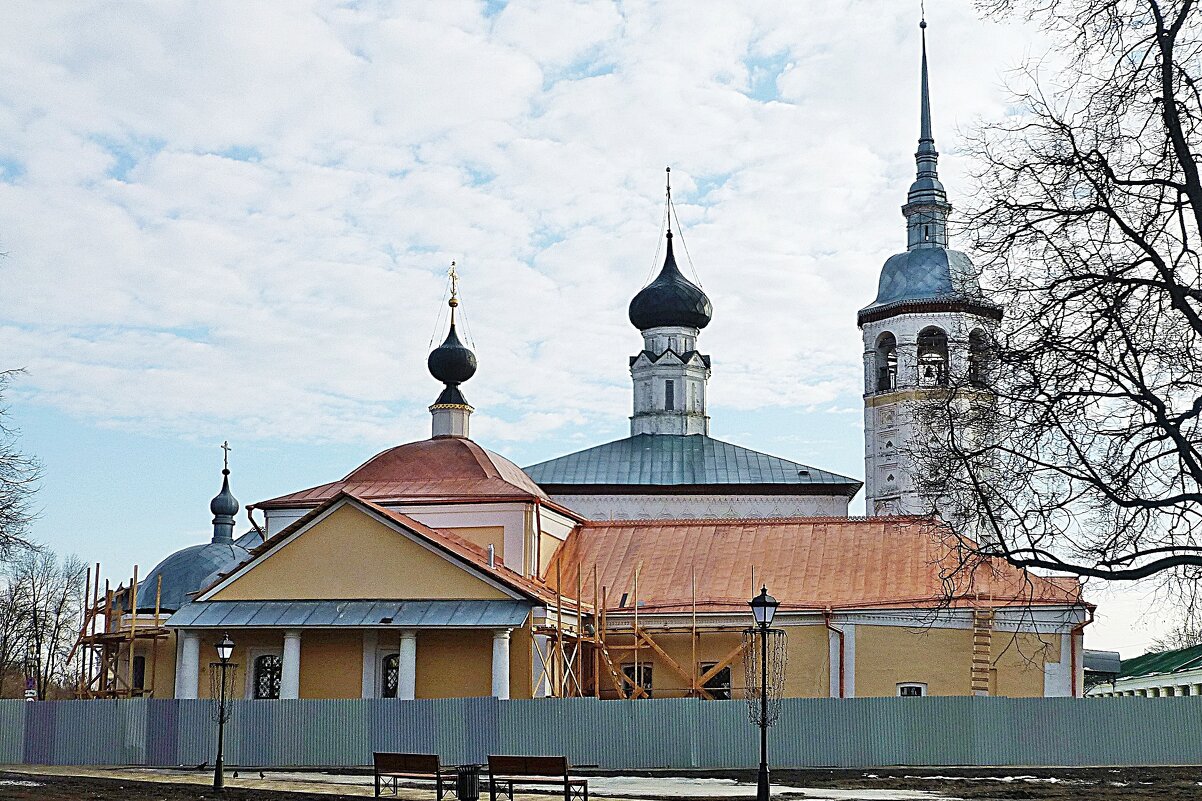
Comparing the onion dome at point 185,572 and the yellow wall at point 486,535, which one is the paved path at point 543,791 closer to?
the yellow wall at point 486,535

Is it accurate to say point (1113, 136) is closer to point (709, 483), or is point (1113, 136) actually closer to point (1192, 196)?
point (1192, 196)

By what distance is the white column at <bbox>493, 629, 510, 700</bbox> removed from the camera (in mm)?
31969

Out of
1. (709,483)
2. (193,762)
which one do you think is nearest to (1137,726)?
(193,762)

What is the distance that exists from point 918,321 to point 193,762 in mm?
31283

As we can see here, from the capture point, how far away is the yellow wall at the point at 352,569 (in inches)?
1313

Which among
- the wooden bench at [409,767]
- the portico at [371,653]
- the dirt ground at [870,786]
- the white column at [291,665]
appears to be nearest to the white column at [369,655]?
the portico at [371,653]

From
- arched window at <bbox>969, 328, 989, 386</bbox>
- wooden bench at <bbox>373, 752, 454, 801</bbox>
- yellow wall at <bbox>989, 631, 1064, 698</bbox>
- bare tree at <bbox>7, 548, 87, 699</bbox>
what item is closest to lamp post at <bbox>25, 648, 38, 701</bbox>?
bare tree at <bbox>7, 548, 87, 699</bbox>

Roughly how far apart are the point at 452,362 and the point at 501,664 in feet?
40.1

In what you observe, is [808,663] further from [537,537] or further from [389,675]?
[389,675]

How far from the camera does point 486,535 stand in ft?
123

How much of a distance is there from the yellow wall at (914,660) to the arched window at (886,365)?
21.2 meters

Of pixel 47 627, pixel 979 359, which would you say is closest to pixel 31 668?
pixel 47 627

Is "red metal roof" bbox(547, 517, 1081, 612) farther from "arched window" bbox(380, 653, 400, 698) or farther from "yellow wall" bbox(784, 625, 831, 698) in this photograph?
"arched window" bbox(380, 653, 400, 698)

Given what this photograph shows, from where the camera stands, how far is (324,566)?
Result: 33.8 m
